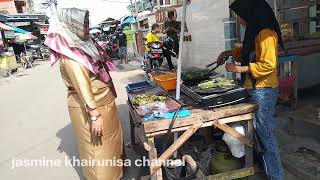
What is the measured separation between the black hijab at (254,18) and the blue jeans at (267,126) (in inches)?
14.6

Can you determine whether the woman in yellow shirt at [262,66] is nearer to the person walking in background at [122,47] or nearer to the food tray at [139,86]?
the food tray at [139,86]

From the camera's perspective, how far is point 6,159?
18.0 feet

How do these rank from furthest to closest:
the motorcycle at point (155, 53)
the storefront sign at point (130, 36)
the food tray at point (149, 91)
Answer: the storefront sign at point (130, 36) → the motorcycle at point (155, 53) → the food tray at point (149, 91)

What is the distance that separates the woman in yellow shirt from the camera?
10.0 feet

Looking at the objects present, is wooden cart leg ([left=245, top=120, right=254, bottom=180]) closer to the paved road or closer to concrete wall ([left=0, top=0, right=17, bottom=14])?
the paved road

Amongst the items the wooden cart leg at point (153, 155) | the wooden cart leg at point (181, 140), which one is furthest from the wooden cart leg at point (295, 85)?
the wooden cart leg at point (153, 155)

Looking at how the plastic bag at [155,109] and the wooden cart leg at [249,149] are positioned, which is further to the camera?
the wooden cart leg at [249,149]

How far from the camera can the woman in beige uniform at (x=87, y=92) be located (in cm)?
338

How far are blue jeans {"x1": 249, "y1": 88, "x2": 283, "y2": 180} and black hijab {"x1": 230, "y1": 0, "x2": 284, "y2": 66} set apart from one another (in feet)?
1.21

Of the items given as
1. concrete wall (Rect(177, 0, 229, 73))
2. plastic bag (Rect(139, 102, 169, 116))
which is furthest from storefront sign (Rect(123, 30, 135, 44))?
plastic bag (Rect(139, 102, 169, 116))

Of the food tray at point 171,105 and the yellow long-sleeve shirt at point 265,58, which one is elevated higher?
the yellow long-sleeve shirt at point 265,58

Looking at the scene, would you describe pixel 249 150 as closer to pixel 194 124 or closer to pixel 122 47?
pixel 194 124

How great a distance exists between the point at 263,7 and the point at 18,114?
24.4ft

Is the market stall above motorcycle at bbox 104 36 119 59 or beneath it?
beneath
